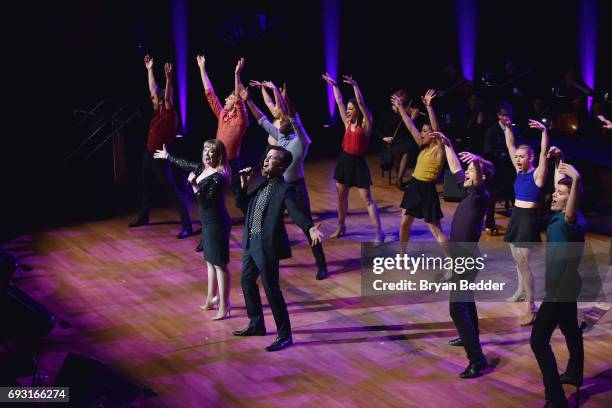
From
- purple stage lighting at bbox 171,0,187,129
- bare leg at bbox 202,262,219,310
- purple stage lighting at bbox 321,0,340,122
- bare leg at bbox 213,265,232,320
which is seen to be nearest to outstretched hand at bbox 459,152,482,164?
bare leg at bbox 213,265,232,320

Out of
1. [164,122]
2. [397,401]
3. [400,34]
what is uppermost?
[400,34]

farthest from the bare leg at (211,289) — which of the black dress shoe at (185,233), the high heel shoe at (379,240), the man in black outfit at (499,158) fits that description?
the man in black outfit at (499,158)

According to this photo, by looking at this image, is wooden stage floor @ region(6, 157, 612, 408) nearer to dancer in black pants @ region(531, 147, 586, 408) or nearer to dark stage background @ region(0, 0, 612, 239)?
dancer in black pants @ region(531, 147, 586, 408)

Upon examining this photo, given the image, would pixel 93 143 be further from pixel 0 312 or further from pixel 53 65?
pixel 0 312

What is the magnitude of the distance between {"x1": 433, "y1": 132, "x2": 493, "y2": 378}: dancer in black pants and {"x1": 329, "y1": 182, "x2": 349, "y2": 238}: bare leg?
2575 millimetres

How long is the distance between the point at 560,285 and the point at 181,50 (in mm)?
8561

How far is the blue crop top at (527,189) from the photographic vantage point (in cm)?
631

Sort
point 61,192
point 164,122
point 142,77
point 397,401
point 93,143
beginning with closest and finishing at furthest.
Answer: point 397,401 < point 164,122 < point 61,192 < point 93,143 < point 142,77

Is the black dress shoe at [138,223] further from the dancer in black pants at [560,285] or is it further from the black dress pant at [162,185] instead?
the dancer in black pants at [560,285]

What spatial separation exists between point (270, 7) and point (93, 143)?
412 cm

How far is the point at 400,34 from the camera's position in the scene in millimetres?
14406

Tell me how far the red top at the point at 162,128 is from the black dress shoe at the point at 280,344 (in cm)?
350

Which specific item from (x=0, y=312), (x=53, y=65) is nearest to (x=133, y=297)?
(x=0, y=312)

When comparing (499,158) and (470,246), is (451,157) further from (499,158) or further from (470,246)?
(499,158)
